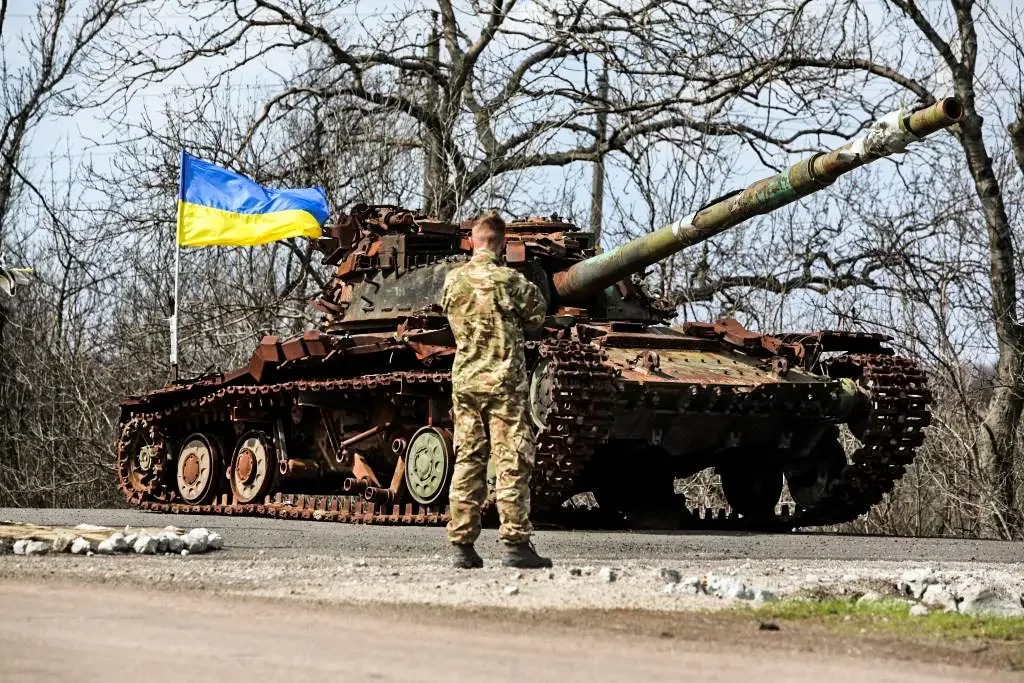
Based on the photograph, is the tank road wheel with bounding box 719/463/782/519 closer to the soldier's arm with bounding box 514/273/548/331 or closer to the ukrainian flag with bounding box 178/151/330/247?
the ukrainian flag with bounding box 178/151/330/247

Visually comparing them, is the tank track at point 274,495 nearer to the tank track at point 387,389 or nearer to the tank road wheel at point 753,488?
the tank track at point 387,389

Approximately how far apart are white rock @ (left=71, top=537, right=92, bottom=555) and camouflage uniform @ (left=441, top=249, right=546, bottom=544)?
2321 mm

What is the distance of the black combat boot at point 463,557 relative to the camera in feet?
30.6

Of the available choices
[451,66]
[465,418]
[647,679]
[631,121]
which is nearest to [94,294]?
[451,66]

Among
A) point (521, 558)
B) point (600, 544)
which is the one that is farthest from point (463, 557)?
point (600, 544)

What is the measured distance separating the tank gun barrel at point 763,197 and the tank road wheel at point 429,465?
206 centimetres

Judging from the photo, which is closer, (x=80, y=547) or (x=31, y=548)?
(x=31, y=548)

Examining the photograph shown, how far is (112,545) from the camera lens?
10055mm

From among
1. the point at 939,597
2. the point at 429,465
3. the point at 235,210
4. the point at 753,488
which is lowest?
the point at 939,597

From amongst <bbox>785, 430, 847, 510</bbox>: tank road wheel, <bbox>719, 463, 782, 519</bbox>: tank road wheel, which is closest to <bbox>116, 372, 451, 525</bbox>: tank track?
<bbox>719, 463, 782, 519</bbox>: tank road wheel

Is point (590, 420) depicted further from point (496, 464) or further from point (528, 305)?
point (496, 464)

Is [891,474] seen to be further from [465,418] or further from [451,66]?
[451,66]

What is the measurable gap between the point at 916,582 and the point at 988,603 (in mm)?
677

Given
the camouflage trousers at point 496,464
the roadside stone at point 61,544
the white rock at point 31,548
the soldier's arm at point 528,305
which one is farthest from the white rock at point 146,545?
the soldier's arm at point 528,305
